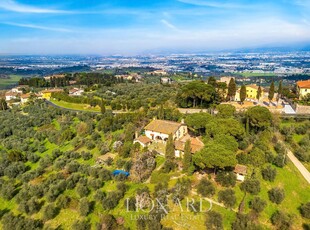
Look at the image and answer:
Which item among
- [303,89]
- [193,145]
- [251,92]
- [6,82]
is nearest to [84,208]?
[193,145]

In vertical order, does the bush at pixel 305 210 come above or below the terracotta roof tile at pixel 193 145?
below

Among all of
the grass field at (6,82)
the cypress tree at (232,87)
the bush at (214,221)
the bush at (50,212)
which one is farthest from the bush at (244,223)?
the grass field at (6,82)

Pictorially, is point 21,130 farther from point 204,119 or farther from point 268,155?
point 268,155

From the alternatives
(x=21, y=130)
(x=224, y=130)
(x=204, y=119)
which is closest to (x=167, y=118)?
(x=204, y=119)

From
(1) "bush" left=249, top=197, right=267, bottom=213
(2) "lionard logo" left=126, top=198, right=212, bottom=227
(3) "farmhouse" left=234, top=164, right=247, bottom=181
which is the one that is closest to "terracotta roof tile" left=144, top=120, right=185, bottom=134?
(3) "farmhouse" left=234, top=164, right=247, bottom=181

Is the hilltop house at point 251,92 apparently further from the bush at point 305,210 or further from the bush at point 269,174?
the bush at point 305,210

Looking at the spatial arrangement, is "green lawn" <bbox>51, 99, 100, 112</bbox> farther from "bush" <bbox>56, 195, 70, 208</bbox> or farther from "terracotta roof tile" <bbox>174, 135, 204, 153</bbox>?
"bush" <bbox>56, 195, 70, 208</bbox>
